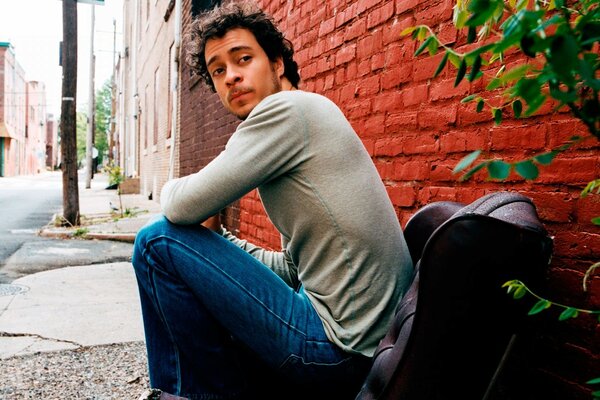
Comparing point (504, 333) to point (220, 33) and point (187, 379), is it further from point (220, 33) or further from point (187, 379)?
point (220, 33)

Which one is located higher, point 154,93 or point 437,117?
point 154,93

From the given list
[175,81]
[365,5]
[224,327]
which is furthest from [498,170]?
[175,81]

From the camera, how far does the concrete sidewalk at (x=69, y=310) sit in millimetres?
3275

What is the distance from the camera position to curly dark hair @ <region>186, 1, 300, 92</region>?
7.40ft

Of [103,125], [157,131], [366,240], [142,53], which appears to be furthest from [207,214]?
[103,125]

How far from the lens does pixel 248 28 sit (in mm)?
2277

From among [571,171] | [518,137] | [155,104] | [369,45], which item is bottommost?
[571,171]

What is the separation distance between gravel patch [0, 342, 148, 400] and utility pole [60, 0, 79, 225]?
697 centimetres

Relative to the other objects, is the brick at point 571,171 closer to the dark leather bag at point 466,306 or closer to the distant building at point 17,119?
the dark leather bag at point 466,306

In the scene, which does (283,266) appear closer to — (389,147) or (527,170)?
(389,147)

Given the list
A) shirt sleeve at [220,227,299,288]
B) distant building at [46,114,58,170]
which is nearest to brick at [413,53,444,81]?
shirt sleeve at [220,227,299,288]

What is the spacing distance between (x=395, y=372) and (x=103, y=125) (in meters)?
78.5

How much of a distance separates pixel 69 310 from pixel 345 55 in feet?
8.59

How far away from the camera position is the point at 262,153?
169 cm
